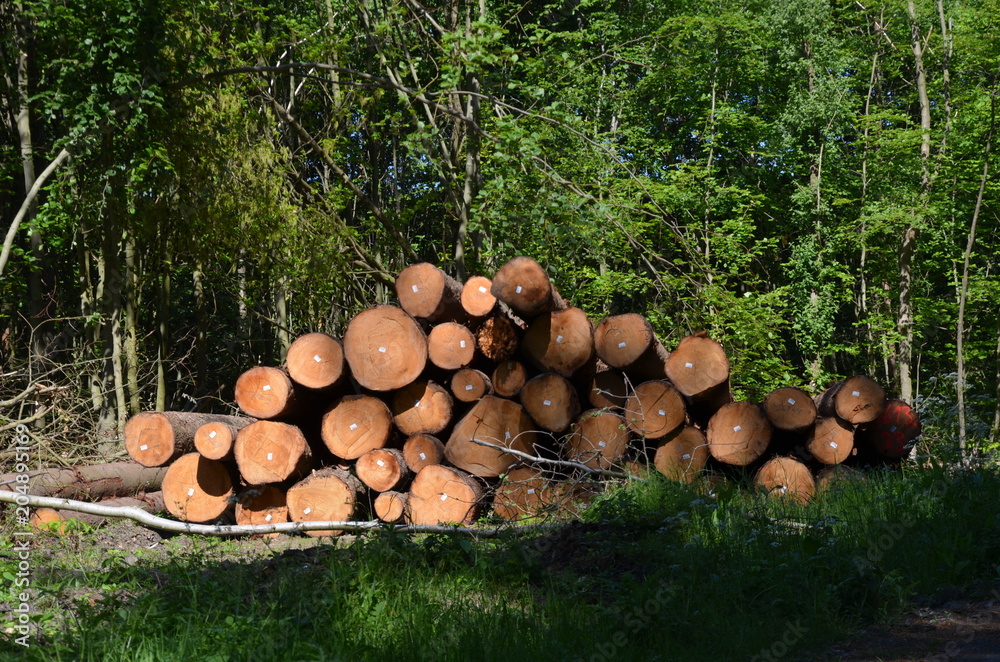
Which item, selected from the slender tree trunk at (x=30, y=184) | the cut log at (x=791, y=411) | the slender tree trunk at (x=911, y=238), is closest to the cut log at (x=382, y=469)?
the cut log at (x=791, y=411)

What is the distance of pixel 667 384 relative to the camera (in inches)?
295

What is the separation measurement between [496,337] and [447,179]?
16.2ft

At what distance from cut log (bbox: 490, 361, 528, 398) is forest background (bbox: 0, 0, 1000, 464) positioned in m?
1.77

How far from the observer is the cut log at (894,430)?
24.3 feet

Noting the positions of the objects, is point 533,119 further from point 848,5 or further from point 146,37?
point 848,5

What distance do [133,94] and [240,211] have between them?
5.63 ft

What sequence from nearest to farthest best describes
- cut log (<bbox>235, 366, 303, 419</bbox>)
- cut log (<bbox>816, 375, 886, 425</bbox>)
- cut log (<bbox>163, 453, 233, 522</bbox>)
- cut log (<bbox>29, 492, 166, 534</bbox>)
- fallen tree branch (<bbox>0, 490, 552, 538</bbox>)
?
fallen tree branch (<bbox>0, 490, 552, 538</bbox>) → cut log (<bbox>29, 492, 166, 534</bbox>) → cut log (<bbox>235, 366, 303, 419</bbox>) → cut log (<bbox>816, 375, 886, 425</bbox>) → cut log (<bbox>163, 453, 233, 522</bbox>)

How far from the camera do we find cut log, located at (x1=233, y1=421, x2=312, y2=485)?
733cm

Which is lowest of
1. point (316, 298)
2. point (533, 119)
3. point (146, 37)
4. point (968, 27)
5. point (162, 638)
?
point (162, 638)

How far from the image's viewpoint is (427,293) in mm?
7402

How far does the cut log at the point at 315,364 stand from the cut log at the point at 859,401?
4.32 meters

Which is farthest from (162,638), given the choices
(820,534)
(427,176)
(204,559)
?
(427,176)

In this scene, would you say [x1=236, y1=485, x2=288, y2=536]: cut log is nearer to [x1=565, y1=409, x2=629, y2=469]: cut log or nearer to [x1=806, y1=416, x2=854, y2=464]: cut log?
[x1=565, y1=409, x2=629, y2=469]: cut log

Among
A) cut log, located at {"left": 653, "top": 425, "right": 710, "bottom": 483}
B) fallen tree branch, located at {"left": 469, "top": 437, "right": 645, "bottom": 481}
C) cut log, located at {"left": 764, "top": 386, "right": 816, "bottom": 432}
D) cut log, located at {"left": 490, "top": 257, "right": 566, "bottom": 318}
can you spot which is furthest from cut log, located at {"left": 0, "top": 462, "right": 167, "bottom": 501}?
cut log, located at {"left": 764, "top": 386, "right": 816, "bottom": 432}
